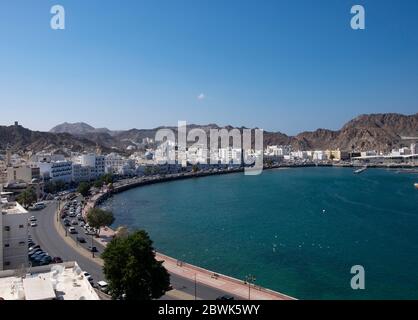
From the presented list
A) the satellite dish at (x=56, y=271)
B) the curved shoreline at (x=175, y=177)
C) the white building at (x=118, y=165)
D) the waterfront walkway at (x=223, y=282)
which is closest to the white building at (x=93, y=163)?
the curved shoreline at (x=175, y=177)

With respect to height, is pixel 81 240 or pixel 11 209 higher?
pixel 11 209

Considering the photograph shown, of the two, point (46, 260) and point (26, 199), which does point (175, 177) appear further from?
point (46, 260)

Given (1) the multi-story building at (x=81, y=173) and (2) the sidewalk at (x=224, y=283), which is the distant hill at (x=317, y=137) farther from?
(2) the sidewalk at (x=224, y=283)

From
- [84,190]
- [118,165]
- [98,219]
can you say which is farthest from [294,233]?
[118,165]

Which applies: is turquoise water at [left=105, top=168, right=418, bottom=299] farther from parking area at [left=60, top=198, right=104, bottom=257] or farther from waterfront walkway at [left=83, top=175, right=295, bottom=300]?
parking area at [left=60, top=198, right=104, bottom=257]
